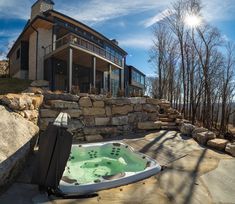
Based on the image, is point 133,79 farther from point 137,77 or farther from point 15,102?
point 15,102

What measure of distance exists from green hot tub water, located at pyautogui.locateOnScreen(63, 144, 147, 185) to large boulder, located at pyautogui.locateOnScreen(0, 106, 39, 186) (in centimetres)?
108

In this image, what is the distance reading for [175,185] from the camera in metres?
3.39

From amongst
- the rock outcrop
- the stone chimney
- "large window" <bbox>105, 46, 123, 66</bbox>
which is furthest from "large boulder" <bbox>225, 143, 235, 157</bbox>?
the rock outcrop

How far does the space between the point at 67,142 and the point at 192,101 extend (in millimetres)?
10376

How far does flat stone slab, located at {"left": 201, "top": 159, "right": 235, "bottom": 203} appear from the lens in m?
3.09

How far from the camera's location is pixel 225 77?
60.7ft

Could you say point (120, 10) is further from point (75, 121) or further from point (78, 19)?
point (78, 19)

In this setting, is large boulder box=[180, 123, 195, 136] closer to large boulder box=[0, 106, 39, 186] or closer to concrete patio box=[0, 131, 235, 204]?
concrete patio box=[0, 131, 235, 204]

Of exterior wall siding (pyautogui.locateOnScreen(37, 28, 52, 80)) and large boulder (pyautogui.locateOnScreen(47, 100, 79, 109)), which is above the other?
exterior wall siding (pyautogui.locateOnScreen(37, 28, 52, 80))

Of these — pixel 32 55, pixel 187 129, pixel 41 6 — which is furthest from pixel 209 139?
pixel 41 6

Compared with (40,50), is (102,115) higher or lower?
lower

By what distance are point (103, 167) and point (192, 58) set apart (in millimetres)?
10943

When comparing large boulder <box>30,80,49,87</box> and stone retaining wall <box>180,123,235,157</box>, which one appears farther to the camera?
large boulder <box>30,80,49,87</box>

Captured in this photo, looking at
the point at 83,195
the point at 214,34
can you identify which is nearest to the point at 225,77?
the point at 214,34
